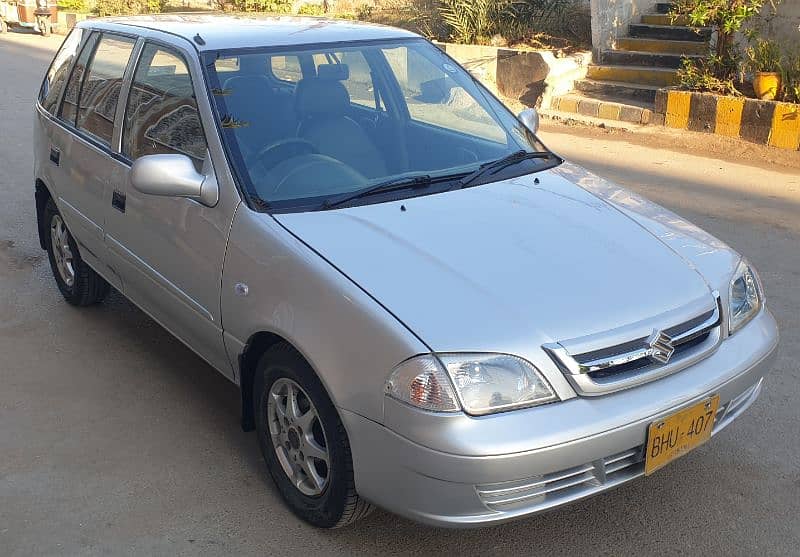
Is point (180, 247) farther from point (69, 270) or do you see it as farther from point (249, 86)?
point (69, 270)

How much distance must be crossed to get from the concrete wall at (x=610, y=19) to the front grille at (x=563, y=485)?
370 inches

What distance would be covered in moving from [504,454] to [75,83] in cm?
346

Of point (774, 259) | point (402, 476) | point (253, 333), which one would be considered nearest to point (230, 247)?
point (253, 333)

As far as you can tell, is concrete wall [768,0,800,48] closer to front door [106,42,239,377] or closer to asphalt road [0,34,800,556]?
asphalt road [0,34,800,556]

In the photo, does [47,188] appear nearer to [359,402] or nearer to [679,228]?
[359,402]

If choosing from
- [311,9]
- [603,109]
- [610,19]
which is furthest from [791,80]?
[311,9]

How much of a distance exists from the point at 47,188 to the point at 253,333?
2600 mm

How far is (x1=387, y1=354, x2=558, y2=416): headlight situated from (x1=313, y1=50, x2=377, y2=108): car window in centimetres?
173

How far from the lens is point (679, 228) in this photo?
3486 mm

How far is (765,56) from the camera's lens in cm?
885

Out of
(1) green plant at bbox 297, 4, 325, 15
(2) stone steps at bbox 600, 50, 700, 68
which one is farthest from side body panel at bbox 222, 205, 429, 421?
(1) green plant at bbox 297, 4, 325, 15

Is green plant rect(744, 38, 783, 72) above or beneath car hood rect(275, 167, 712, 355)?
above

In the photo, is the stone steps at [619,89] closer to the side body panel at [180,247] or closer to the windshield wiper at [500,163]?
the windshield wiper at [500,163]

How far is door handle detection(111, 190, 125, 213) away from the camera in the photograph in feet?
13.3
